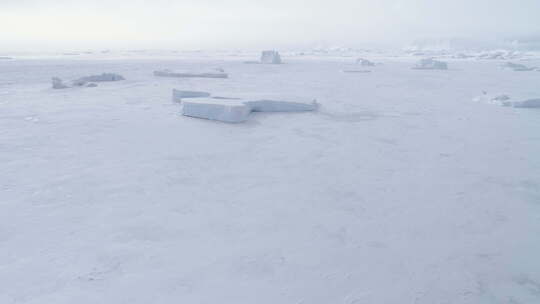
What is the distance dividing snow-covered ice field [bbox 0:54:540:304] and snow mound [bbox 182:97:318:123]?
0.66 ft

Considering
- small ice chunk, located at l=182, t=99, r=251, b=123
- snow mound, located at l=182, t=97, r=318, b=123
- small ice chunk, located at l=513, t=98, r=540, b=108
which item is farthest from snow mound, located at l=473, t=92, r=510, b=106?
small ice chunk, located at l=182, t=99, r=251, b=123

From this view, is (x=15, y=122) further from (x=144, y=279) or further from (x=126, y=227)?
(x=144, y=279)

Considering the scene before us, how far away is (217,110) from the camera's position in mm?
5910

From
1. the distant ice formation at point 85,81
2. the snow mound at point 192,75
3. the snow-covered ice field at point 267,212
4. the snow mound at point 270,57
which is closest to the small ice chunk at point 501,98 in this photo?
the snow-covered ice field at point 267,212

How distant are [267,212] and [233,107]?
10.2ft

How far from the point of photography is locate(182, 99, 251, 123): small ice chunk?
228 inches

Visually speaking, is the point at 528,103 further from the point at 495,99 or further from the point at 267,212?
the point at 267,212

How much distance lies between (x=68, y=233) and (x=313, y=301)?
1486 millimetres

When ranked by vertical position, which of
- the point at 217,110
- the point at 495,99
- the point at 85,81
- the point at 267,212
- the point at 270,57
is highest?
the point at 270,57

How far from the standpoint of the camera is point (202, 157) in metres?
4.13

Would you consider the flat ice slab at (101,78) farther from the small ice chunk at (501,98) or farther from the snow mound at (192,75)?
the small ice chunk at (501,98)

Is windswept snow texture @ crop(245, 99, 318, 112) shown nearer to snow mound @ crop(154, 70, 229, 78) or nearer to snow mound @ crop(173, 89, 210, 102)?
snow mound @ crop(173, 89, 210, 102)

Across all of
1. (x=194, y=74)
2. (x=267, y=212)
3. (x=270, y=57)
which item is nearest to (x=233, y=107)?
(x=267, y=212)

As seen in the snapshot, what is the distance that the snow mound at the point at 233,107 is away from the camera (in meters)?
5.80
